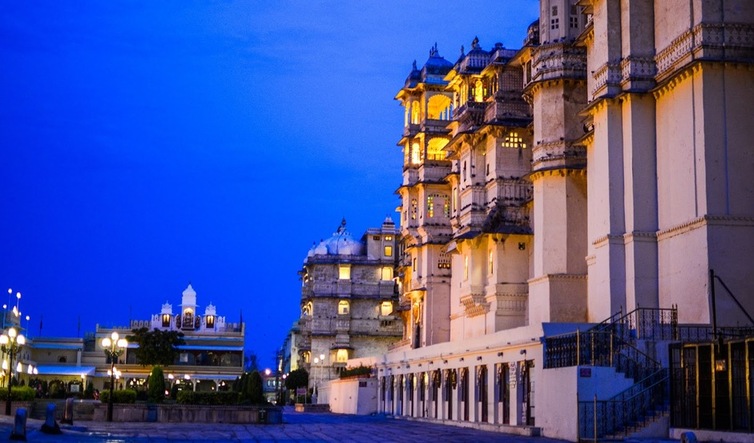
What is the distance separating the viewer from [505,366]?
46.1 m

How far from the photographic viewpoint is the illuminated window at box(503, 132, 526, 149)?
6225 cm

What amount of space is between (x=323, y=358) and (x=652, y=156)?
78.1 metres

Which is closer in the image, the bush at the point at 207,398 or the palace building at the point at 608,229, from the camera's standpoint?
the palace building at the point at 608,229

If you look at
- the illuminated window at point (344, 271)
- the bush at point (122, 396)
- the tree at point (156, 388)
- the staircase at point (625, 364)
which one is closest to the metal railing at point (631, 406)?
the staircase at point (625, 364)

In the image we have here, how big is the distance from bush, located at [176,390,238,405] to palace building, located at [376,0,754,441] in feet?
36.7

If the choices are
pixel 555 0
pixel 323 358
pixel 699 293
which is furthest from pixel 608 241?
pixel 323 358

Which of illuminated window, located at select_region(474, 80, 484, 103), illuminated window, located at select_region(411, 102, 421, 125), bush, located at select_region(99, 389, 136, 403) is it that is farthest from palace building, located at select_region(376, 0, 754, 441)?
illuminated window, located at select_region(411, 102, 421, 125)

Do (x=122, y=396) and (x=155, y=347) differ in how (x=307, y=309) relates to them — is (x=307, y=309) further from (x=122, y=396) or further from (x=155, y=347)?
(x=122, y=396)

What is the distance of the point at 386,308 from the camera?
11675 centimetres

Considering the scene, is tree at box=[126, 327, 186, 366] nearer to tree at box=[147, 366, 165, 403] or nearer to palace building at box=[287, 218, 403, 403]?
palace building at box=[287, 218, 403, 403]

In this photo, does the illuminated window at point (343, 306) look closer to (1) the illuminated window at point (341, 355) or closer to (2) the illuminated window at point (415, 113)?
(1) the illuminated window at point (341, 355)

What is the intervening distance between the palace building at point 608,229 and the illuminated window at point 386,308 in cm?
5009

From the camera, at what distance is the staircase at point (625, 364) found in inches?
1259

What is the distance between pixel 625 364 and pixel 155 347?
3276 inches
